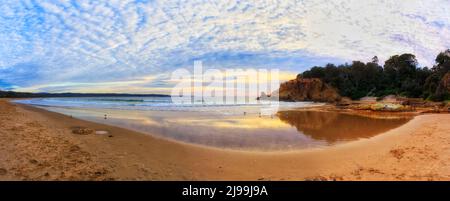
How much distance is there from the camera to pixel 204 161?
23.7 feet

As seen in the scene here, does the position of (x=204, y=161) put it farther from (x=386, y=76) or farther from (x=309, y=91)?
(x=386, y=76)

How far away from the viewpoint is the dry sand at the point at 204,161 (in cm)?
569

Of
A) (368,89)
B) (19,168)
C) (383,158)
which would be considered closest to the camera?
(19,168)

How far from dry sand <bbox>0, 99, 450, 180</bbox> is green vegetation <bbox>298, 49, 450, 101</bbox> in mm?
46864

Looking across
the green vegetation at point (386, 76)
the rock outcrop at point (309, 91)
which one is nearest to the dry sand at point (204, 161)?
the green vegetation at point (386, 76)

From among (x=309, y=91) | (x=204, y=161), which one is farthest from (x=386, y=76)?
(x=204, y=161)

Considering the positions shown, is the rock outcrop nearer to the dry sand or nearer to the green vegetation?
the green vegetation

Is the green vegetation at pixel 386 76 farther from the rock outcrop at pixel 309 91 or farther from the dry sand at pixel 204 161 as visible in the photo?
the dry sand at pixel 204 161

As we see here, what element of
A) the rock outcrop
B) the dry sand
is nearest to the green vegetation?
the rock outcrop

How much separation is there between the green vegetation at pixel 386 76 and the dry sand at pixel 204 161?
46864 millimetres
